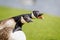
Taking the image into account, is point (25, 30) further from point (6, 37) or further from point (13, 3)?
point (13, 3)

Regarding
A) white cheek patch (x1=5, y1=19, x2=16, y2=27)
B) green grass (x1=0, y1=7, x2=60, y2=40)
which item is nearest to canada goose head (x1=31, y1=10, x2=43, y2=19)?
green grass (x1=0, y1=7, x2=60, y2=40)

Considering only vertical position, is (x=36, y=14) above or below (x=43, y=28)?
above

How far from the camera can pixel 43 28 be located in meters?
2.54

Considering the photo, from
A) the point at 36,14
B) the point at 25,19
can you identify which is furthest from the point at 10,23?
the point at 36,14

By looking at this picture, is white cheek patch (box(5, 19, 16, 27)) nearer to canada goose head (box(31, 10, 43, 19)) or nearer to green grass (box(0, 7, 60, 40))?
green grass (box(0, 7, 60, 40))

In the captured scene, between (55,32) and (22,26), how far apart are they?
1.37 feet

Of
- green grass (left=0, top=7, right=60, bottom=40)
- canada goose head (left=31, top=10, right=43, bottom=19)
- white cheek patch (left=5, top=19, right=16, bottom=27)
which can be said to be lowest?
green grass (left=0, top=7, right=60, bottom=40)

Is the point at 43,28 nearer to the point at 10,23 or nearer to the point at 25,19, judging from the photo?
the point at 25,19

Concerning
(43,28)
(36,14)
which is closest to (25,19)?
(36,14)

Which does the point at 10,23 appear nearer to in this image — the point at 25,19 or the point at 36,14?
the point at 25,19

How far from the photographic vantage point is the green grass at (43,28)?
2500mm

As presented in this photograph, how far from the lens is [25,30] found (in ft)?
8.37

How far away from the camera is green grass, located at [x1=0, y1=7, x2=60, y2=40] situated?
8.20 ft

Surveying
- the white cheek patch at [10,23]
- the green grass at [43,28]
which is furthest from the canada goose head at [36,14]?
the white cheek patch at [10,23]
